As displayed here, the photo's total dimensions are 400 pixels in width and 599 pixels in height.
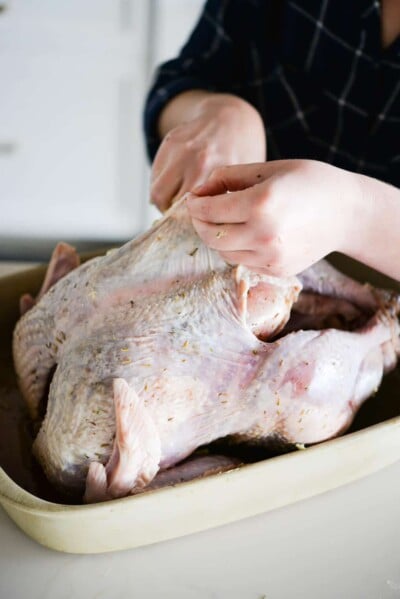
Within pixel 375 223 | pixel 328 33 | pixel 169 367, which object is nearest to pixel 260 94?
pixel 328 33

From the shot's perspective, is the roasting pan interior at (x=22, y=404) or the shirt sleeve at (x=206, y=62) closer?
the roasting pan interior at (x=22, y=404)

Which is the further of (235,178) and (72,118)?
(72,118)

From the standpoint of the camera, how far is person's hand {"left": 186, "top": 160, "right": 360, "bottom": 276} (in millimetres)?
587

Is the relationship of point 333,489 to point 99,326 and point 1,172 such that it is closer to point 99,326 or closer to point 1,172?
point 99,326

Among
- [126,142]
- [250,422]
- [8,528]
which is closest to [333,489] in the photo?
[250,422]

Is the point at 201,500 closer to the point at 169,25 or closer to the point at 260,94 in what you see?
the point at 260,94

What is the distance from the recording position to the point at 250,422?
71cm

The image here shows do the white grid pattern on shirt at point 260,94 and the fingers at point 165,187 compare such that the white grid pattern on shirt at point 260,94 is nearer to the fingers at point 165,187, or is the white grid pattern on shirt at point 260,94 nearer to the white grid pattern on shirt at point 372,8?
the white grid pattern on shirt at point 372,8

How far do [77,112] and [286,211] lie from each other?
1599 mm

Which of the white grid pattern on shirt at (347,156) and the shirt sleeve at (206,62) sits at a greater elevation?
the shirt sleeve at (206,62)

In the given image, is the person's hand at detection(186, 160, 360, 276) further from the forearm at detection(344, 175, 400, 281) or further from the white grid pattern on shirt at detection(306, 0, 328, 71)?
the white grid pattern on shirt at detection(306, 0, 328, 71)

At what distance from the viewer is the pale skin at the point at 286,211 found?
590 mm

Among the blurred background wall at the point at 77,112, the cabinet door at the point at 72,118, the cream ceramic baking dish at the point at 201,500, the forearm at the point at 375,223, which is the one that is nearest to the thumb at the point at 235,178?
the forearm at the point at 375,223

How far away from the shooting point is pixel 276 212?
58 cm
